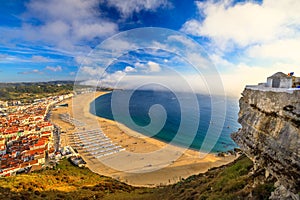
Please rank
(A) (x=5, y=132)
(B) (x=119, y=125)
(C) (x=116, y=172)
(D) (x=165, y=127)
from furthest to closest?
(B) (x=119, y=125), (D) (x=165, y=127), (A) (x=5, y=132), (C) (x=116, y=172)

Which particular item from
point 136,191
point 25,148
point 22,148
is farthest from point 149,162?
point 22,148

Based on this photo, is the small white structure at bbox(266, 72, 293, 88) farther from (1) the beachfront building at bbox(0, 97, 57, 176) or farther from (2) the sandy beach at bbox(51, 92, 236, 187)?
(1) the beachfront building at bbox(0, 97, 57, 176)

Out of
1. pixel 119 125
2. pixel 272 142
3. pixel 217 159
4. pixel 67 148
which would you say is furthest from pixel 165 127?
pixel 272 142

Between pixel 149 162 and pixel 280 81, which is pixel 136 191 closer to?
pixel 149 162

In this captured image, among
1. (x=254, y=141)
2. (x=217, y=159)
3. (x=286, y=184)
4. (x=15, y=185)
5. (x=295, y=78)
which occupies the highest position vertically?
(x=295, y=78)

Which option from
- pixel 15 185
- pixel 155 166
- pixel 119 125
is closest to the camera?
pixel 15 185

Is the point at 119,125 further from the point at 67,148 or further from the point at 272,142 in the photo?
the point at 272,142

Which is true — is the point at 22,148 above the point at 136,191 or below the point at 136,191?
below
